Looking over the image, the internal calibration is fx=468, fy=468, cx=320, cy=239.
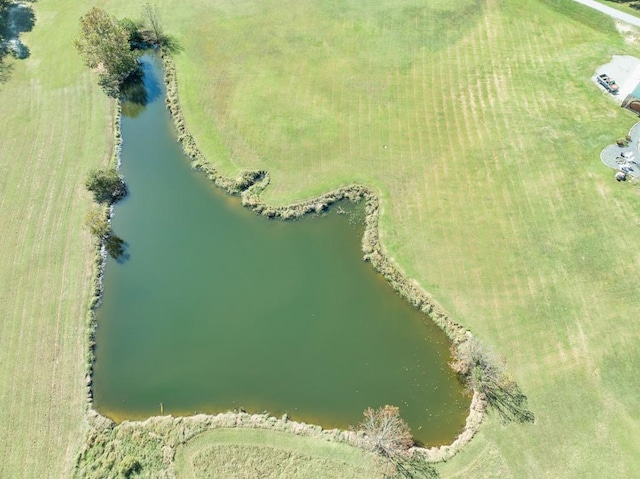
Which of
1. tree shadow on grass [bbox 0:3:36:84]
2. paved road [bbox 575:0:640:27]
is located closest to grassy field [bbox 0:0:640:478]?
tree shadow on grass [bbox 0:3:36:84]

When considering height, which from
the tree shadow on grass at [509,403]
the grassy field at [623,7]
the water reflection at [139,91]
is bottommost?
the tree shadow on grass at [509,403]

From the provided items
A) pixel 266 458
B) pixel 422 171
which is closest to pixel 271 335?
pixel 266 458

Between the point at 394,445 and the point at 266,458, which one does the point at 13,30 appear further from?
the point at 394,445

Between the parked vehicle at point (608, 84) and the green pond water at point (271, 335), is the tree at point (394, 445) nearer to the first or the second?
the green pond water at point (271, 335)

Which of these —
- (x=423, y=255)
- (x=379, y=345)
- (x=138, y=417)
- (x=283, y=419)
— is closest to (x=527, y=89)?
(x=423, y=255)

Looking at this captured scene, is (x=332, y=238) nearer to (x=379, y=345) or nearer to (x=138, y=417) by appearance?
(x=379, y=345)

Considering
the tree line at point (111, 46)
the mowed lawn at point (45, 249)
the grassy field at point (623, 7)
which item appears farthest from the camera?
the grassy field at point (623, 7)

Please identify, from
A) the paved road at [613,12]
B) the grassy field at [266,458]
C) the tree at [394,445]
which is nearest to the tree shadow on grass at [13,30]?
the grassy field at [266,458]
